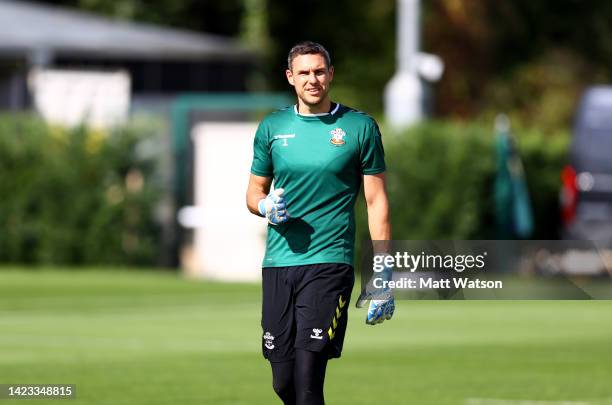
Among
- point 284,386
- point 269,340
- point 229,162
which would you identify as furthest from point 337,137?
point 229,162

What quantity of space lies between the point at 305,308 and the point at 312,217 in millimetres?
465

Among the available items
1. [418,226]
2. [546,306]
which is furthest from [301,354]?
[418,226]

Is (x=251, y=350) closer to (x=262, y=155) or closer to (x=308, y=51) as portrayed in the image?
(x=262, y=155)

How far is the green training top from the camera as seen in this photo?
9781mm

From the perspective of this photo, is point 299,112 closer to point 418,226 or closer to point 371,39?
point 418,226

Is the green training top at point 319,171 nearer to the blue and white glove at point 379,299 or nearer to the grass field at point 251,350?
the blue and white glove at point 379,299

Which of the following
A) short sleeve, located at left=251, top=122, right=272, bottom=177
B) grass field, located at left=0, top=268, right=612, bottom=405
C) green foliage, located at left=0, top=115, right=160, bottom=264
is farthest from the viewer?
green foliage, located at left=0, top=115, right=160, bottom=264

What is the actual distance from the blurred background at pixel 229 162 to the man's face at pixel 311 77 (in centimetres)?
410

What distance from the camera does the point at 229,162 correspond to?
32.0m

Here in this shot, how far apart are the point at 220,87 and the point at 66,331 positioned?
93.4 feet

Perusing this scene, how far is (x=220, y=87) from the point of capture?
48.0 meters

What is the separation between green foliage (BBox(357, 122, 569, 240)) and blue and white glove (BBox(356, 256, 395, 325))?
21.0m

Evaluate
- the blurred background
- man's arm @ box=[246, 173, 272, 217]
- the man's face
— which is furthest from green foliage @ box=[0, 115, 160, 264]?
the man's face

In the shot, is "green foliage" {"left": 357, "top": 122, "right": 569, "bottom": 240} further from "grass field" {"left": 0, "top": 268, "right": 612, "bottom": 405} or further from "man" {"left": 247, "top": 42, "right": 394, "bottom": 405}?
"man" {"left": 247, "top": 42, "right": 394, "bottom": 405}
